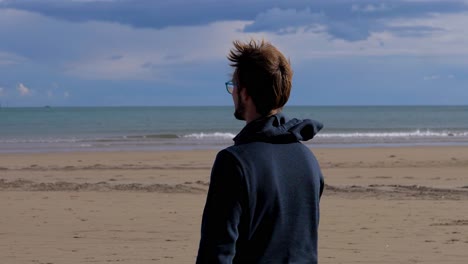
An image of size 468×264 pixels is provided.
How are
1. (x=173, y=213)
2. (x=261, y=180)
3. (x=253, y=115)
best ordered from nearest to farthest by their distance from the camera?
1. (x=261, y=180)
2. (x=253, y=115)
3. (x=173, y=213)

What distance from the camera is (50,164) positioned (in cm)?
2052

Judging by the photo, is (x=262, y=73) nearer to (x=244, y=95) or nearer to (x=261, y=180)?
(x=244, y=95)

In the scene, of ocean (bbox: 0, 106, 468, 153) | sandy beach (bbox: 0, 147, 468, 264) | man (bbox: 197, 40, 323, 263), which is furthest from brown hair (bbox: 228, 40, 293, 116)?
ocean (bbox: 0, 106, 468, 153)

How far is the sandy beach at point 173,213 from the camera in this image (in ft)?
26.9

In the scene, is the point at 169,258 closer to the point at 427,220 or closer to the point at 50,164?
the point at 427,220

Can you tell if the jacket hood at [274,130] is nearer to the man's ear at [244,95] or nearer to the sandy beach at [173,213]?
the man's ear at [244,95]

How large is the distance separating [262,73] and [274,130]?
189 mm

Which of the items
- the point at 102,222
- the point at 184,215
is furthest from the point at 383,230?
the point at 102,222

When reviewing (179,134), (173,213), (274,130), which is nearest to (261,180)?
(274,130)

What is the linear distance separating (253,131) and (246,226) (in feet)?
0.98

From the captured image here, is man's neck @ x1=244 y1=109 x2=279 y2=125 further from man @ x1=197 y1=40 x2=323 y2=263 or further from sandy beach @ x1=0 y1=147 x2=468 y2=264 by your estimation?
sandy beach @ x1=0 y1=147 x2=468 y2=264

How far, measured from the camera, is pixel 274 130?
2.43m

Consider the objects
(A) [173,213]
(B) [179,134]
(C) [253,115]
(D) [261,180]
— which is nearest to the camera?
(D) [261,180]

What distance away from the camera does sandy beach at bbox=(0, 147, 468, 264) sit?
8.19 metres
